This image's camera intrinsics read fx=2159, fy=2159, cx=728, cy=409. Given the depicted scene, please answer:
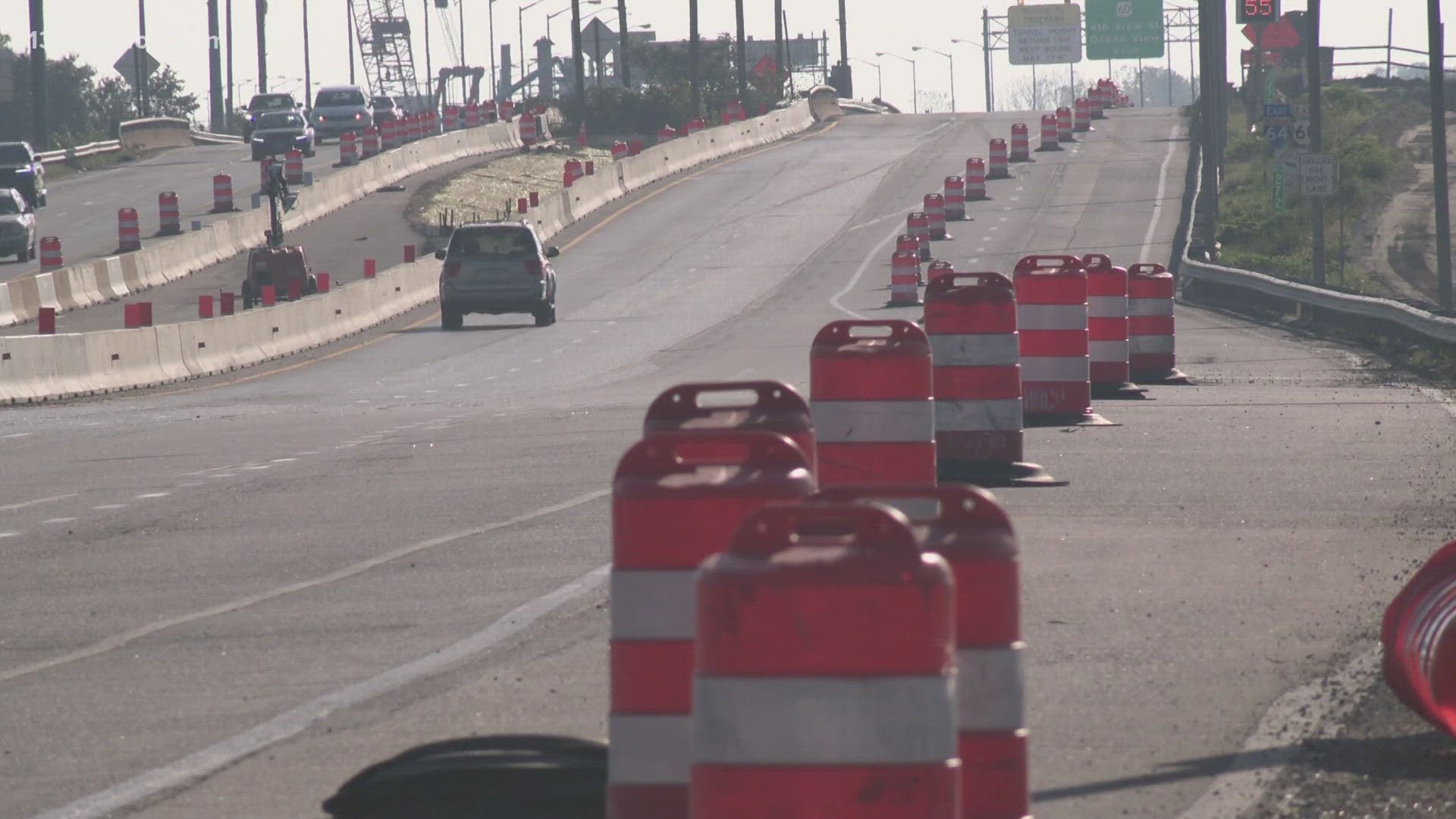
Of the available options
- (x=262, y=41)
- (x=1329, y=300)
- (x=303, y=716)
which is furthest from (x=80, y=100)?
(x=303, y=716)

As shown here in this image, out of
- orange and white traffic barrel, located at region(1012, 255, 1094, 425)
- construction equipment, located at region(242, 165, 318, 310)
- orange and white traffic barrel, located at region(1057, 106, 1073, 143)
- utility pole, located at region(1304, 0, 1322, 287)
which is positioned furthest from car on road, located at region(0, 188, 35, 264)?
orange and white traffic barrel, located at region(1057, 106, 1073, 143)

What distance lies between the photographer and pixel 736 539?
3877 mm

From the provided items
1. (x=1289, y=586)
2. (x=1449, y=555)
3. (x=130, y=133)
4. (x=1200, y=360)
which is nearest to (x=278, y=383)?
(x=1200, y=360)

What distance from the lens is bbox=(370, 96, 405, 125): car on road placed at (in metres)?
93.1

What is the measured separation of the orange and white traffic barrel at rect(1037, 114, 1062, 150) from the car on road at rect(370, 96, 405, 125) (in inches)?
1172

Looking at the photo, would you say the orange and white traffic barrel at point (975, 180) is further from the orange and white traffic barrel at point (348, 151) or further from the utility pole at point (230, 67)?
the utility pole at point (230, 67)

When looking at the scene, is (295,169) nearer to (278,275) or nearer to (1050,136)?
(278,275)

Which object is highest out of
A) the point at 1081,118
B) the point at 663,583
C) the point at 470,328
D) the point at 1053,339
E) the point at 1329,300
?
the point at 1081,118

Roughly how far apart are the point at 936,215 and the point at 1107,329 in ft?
108

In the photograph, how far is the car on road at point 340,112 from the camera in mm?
85812

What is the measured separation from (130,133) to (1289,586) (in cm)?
8084

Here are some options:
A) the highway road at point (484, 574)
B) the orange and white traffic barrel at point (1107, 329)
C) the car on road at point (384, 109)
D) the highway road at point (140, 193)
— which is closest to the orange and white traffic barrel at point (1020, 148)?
the highway road at point (140, 193)

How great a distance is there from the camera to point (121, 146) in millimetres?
84000

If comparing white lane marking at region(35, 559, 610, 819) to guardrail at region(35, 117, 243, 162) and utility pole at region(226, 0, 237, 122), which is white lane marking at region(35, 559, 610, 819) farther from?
utility pole at region(226, 0, 237, 122)
